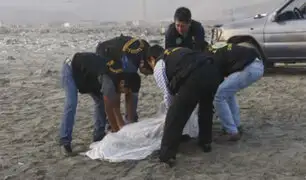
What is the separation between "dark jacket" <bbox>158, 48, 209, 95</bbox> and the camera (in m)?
5.41

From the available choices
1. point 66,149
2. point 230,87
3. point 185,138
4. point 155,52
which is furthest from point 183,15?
point 66,149

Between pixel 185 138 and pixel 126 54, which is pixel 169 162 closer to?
pixel 185 138

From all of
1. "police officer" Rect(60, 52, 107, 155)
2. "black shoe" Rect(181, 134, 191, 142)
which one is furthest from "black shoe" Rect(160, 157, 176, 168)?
"police officer" Rect(60, 52, 107, 155)

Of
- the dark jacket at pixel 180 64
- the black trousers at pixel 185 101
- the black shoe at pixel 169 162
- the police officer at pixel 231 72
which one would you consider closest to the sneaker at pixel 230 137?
the police officer at pixel 231 72

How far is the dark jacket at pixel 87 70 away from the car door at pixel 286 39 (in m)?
6.00

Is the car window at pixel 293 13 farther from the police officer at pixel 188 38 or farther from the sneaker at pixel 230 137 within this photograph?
the sneaker at pixel 230 137

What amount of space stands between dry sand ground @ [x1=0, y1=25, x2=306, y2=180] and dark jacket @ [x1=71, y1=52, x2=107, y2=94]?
2.51 feet

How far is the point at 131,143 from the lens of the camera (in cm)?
586

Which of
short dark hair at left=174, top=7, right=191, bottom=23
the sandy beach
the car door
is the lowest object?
the sandy beach

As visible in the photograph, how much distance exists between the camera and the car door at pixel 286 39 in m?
10.9

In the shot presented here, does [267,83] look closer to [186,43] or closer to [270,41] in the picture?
[270,41]

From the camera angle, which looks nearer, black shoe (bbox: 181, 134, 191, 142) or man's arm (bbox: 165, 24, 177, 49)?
black shoe (bbox: 181, 134, 191, 142)

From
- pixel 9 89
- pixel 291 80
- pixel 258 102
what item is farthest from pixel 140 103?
pixel 291 80

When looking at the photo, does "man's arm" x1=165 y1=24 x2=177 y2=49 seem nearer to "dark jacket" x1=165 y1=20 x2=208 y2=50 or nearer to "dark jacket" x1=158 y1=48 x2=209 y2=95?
"dark jacket" x1=165 y1=20 x2=208 y2=50
